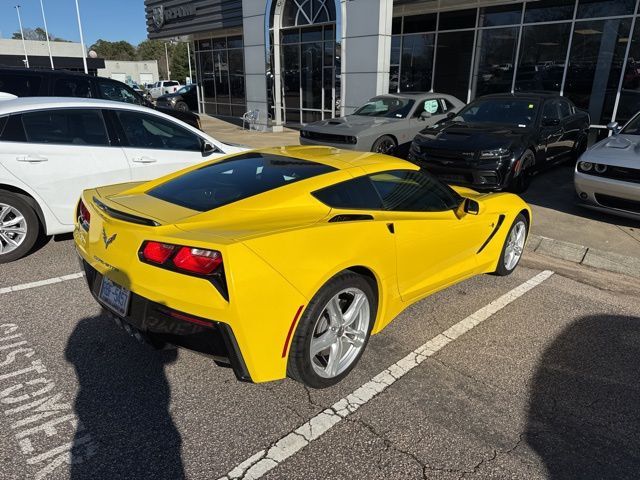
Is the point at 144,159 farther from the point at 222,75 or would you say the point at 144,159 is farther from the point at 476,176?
the point at 222,75

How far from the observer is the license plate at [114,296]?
2.57 metres

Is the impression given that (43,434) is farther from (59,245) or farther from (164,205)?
(59,245)

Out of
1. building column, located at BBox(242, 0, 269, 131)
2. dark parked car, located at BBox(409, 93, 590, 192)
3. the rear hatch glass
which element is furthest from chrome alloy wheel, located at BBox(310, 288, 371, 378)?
building column, located at BBox(242, 0, 269, 131)

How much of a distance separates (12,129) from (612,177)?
6.86m

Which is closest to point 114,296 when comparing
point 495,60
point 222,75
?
point 495,60

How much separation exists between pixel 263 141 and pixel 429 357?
12.3 metres

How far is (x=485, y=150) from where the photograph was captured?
22.8 feet

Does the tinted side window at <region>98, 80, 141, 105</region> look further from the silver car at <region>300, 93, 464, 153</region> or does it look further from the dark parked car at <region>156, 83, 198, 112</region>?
the dark parked car at <region>156, 83, 198, 112</region>

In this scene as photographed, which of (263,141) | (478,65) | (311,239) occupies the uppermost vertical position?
(478,65)

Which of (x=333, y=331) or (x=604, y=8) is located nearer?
(x=333, y=331)

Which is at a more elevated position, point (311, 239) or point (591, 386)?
point (311, 239)

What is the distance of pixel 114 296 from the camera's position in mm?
2660

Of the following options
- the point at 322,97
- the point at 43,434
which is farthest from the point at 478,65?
the point at 43,434

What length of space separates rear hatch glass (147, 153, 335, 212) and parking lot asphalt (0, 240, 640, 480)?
1.08 metres
